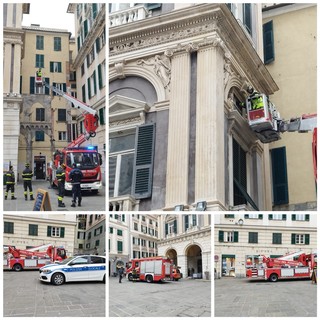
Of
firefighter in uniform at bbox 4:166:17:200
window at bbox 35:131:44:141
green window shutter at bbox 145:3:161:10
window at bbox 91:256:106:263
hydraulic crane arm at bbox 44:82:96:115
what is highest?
green window shutter at bbox 145:3:161:10

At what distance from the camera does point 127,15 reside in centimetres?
1295

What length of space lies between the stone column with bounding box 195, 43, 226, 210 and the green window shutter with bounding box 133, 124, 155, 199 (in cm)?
97

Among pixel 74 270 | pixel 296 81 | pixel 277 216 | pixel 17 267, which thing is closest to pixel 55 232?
pixel 74 270

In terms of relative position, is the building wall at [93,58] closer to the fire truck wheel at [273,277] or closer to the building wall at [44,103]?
the building wall at [44,103]

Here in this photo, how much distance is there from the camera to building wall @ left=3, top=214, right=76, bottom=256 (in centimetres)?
1195

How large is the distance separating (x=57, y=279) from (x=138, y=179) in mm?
2567

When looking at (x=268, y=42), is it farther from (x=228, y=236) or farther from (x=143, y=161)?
(x=228, y=236)

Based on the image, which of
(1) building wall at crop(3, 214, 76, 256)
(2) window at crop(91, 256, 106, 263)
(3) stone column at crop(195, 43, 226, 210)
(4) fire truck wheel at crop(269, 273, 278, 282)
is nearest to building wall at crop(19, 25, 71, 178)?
(1) building wall at crop(3, 214, 76, 256)

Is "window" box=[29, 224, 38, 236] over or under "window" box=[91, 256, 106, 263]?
over

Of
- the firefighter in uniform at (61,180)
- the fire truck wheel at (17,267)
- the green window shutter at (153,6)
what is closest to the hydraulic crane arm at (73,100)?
the firefighter in uniform at (61,180)

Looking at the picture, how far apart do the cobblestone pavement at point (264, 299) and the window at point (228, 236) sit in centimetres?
79

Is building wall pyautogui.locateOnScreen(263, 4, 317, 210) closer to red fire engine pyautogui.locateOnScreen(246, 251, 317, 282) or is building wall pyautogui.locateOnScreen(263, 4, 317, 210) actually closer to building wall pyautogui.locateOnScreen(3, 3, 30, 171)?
red fire engine pyautogui.locateOnScreen(246, 251, 317, 282)

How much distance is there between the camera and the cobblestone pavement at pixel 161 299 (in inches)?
464

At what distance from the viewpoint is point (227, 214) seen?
39.8 ft
